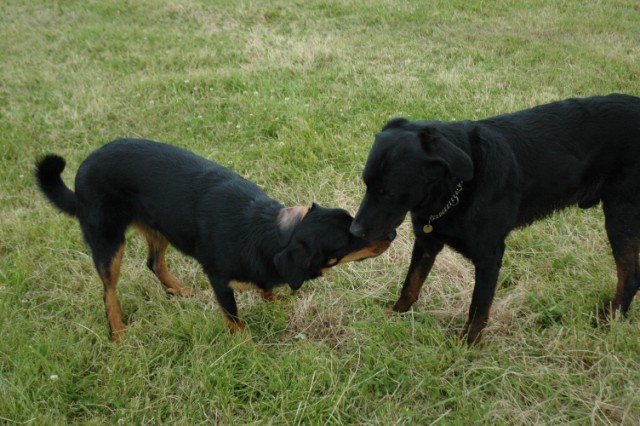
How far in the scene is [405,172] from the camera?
9.04 ft

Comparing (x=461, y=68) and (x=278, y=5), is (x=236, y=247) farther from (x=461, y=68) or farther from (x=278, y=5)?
(x=278, y=5)

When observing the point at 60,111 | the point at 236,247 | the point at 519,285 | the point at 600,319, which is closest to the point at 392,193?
the point at 236,247

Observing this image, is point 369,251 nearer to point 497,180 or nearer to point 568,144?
point 497,180

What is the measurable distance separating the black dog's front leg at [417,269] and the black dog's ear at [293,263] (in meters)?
0.79

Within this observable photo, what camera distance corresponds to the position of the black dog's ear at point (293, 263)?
2926mm

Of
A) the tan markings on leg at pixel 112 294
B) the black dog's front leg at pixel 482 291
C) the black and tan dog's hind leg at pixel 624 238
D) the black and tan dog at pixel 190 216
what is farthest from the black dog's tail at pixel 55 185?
the black and tan dog's hind leg at pixel 624 238

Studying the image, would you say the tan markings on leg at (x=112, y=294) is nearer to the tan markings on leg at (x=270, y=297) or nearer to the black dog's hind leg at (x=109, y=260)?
the black dog's hind leg at (x=109, y=260)

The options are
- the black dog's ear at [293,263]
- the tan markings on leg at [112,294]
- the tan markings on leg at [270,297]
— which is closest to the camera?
the black dog's ear at [293,263]

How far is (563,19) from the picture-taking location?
32.5 ft

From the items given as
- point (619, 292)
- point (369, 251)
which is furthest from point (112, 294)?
point (619, 292)

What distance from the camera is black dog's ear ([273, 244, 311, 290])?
2926 millimetres

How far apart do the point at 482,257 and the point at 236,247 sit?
150 cm

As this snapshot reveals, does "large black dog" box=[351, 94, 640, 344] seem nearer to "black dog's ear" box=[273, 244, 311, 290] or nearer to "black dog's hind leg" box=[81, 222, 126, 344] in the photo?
"black dog's ear" box=[273, 244, 311, 290]

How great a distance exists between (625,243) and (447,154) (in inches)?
58.7
